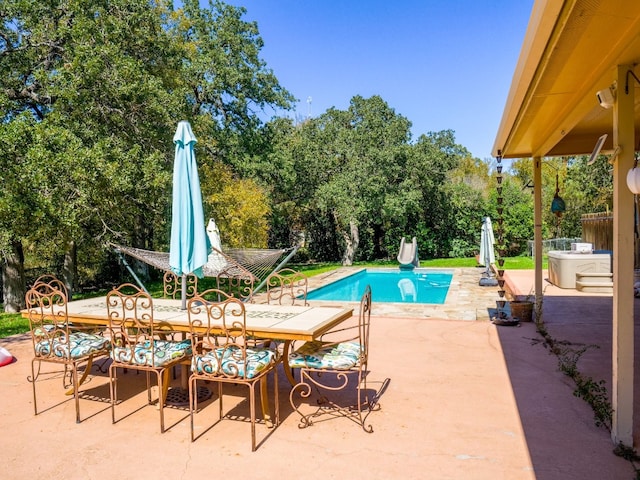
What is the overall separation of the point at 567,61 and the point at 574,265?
7.43m

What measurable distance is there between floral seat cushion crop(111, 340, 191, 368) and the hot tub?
827 centimetres

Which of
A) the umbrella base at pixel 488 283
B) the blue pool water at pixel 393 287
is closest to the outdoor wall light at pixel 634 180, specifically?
the blue pool water at pixel 393 287

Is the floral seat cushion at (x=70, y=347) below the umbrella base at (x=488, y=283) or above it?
above

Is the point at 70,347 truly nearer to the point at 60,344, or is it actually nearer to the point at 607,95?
the point at 60,344

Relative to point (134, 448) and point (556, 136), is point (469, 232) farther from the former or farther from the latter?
point (134, 448)

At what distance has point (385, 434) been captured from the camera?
9.87 feet

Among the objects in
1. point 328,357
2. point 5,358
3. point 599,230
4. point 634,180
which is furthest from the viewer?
point 599,230

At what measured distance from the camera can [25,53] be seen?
28.3 feet

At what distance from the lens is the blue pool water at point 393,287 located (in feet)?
33.0

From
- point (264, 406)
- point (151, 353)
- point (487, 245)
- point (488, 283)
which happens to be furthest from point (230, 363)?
point (487, 245)

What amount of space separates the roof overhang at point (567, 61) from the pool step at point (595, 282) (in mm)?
4842

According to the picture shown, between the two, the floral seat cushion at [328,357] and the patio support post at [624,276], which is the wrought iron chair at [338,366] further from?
the patio support post at [624,276]

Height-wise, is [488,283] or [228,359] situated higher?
[228,359]

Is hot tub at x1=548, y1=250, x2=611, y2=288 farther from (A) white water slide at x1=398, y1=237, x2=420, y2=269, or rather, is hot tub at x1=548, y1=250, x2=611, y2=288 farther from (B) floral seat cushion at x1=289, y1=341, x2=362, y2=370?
(B) floral seat cushion at x1=289, y1=341, x2=362, y2=370
